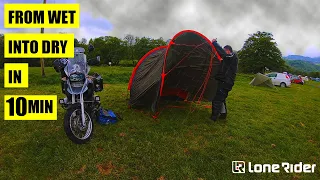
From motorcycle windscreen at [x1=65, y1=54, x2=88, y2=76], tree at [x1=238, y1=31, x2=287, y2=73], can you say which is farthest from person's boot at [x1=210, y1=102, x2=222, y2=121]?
tree at [x1=238, y1=31, x2=287, y2=73]

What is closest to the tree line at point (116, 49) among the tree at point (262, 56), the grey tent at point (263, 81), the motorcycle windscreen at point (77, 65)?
the tree at point (262, 56)

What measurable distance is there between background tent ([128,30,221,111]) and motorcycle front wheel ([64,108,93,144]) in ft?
6.70

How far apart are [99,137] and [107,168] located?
1367 millimetres

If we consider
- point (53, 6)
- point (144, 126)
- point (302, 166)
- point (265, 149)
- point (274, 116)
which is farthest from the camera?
point (274, 116)

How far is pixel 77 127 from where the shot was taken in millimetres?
5230

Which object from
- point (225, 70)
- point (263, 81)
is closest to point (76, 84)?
point (225, 70)

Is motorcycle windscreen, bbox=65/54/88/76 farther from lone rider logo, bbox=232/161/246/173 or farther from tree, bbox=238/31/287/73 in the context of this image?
tree, bbox=238/31/287/73

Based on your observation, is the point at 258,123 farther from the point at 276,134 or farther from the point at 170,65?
the point at 170,65

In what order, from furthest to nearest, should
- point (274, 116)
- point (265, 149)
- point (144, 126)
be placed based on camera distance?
1. point (274, 116)
2. point (144, 126)
3. point (265, 149)

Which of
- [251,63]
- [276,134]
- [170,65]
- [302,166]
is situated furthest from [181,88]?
[251,63]

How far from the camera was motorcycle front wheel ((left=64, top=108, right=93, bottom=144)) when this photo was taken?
189 inches

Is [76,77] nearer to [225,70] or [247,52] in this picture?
[225,70]

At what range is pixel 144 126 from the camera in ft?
22.1

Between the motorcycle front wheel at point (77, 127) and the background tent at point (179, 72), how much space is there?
2.04 m
